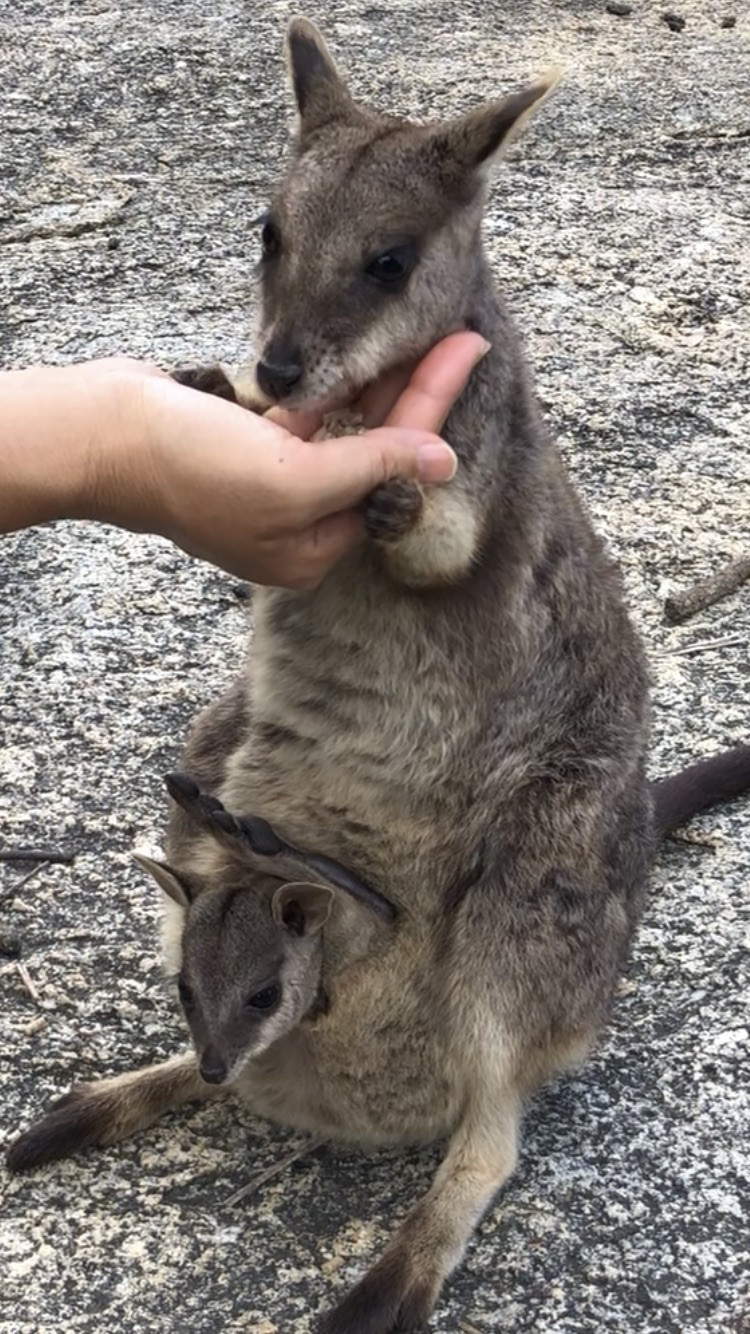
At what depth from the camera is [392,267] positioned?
2322 millimetres

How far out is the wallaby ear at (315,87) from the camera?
2621mm

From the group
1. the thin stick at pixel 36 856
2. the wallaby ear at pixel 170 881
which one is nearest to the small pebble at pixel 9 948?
the thin stick at pixel 36 856

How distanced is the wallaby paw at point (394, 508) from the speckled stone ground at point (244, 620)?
0.95 m

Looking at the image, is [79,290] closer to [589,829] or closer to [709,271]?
[709,271]

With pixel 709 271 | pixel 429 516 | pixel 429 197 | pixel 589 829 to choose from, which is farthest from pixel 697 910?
pixel 709 271

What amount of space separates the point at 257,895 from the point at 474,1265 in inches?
23.7

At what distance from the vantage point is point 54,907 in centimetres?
290

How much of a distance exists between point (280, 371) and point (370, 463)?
0.56ft

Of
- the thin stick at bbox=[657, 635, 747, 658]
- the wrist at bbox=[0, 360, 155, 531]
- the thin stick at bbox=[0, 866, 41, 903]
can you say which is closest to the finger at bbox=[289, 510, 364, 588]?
the wrist at bbox=[0, 360, 155, 531]

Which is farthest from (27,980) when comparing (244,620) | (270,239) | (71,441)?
(270,239)

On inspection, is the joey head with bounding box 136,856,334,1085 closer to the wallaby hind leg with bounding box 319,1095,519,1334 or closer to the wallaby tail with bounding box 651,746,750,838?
the wallaby hind leg with bounding box 319,1095,519,1334

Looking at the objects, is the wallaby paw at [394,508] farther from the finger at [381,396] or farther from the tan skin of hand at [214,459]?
the finger at [381,396]

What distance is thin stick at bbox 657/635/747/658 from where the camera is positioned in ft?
11.5

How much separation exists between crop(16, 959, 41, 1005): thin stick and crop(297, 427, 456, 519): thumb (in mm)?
1006
